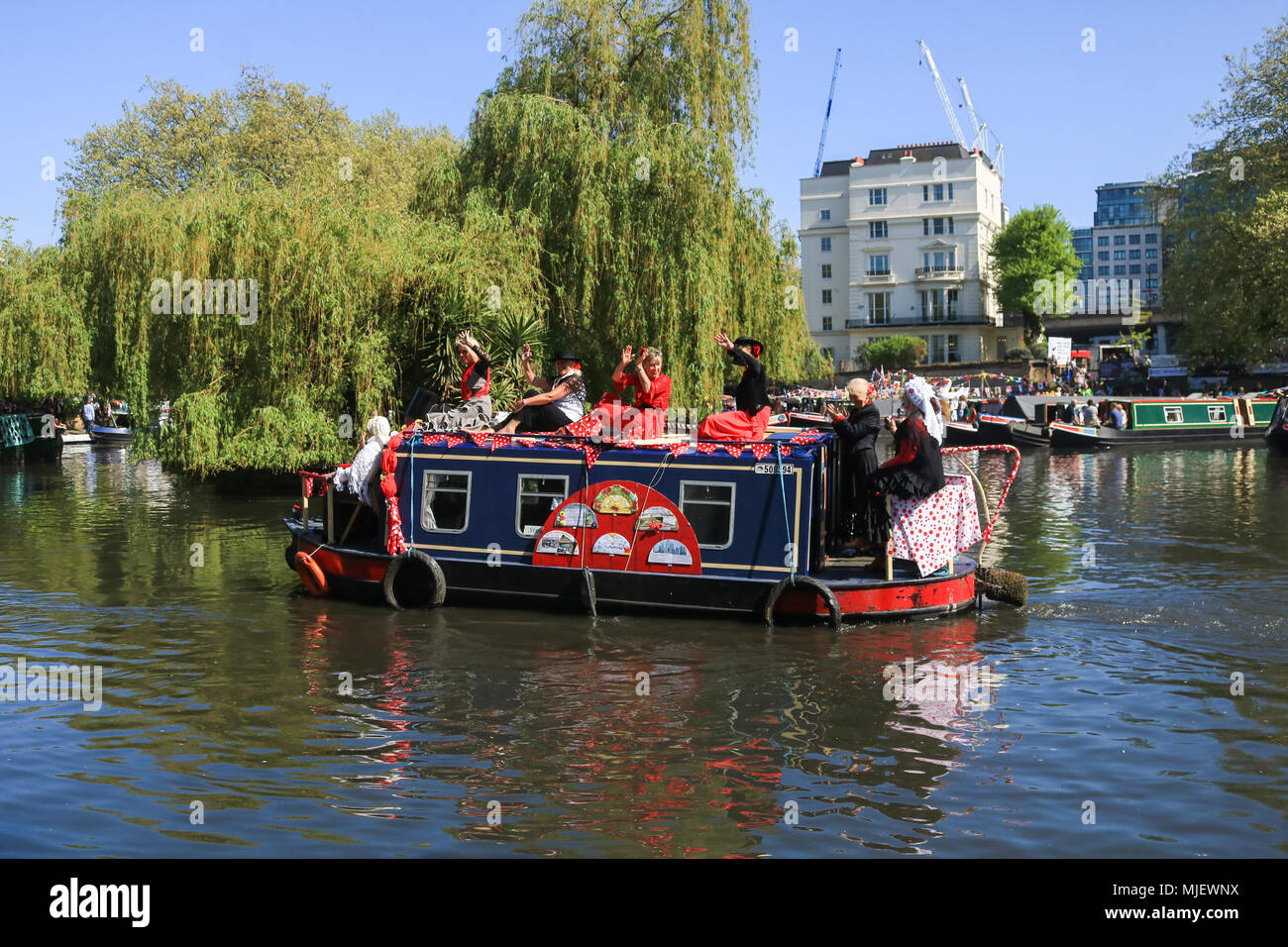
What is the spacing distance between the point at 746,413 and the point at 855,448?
140 cm

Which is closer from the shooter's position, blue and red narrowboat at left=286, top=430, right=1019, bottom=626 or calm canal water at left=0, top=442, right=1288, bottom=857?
calm canal water at left=0, top=442, right=1288, bottom=857

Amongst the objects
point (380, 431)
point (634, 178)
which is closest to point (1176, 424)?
point (634, 178)

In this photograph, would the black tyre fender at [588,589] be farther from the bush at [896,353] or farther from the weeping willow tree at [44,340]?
the bush at [896,353]

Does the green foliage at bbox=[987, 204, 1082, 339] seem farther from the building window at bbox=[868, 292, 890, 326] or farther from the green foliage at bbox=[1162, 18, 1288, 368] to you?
the green foliage at bbox=[1162, 18, 1288, 368]

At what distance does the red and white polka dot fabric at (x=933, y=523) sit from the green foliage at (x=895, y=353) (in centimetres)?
8558

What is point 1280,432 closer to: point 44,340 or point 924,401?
point 924,401

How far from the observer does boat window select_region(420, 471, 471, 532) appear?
611 inches

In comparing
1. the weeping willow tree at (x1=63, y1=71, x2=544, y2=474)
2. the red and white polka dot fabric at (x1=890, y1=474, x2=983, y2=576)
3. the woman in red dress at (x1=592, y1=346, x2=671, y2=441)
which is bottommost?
the red and white polka dot fabric at (x1=890, y1=474, x2=983, y2=576)

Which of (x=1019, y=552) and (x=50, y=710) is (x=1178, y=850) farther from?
(x=1019, y=552)

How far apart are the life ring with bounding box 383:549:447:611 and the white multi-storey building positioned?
92558mm

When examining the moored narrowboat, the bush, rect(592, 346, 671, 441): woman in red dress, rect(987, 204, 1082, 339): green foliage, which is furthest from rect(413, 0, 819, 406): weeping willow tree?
rect(987, 204, 1082, 339): green foliage

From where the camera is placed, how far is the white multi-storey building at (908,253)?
105750 millimetres

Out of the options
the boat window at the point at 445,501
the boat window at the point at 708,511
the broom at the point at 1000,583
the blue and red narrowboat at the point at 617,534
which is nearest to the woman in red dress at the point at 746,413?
the blue and red narrowboat at the point at 617,534

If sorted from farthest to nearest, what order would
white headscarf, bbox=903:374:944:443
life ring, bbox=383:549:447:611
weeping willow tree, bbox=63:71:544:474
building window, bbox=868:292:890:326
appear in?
building window, bbox=868:292:890:326
weeping willow tree, bbox=63:71:544:474
life ring, bbox=383:549:447:611
white headscarf, bbox=903:374:944:443
